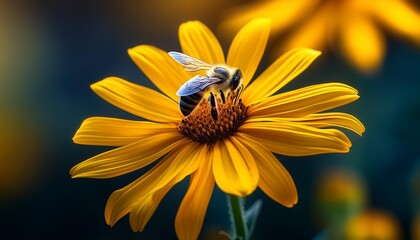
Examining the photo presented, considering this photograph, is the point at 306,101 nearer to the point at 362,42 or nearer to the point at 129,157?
the point at 129,157

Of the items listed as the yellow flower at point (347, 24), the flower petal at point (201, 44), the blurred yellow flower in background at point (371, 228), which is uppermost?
the yellow flower at point (347, 24)

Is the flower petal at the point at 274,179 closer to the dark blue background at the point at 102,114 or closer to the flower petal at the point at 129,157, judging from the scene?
the flower petal at the point at 129,157

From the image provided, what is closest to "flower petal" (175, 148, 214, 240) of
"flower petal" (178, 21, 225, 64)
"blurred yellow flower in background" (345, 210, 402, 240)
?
"flower petal" (178, 21, 225, 64)

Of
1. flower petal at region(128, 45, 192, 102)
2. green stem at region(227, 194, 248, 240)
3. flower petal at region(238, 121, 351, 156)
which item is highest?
flower petal at region(128, 45, 192, 102)

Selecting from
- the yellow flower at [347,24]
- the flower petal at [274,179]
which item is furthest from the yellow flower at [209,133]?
the yellow flower at [347,24]

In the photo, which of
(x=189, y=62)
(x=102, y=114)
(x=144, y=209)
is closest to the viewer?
(x=144, y=209)

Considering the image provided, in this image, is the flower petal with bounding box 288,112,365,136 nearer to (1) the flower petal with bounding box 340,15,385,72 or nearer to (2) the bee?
(2) the bee

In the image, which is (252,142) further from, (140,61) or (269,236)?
(269,236)

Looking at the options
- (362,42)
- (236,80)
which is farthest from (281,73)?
(362,42)
